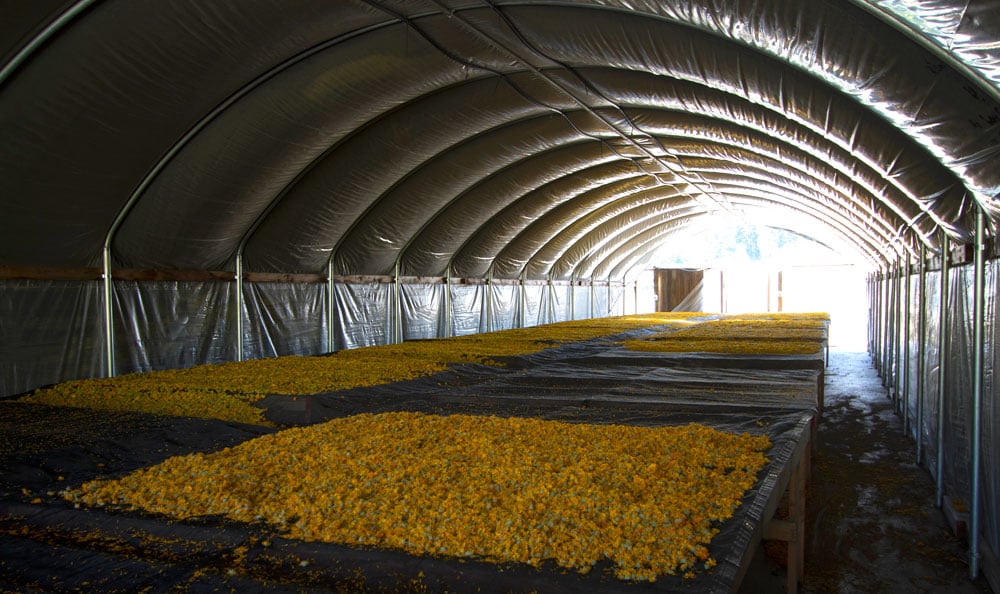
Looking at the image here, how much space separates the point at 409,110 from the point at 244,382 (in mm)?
4785

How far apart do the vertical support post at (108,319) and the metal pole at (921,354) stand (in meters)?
9.38

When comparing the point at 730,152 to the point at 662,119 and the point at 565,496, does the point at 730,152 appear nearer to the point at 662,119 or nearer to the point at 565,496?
the point at 662,119

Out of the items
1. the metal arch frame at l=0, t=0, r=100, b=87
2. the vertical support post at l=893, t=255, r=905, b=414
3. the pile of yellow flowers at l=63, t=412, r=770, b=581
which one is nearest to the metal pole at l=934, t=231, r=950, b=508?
the pile of yellow flowers at l=63, t=412, r=770, b=581

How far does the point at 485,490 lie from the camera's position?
10.7 ft

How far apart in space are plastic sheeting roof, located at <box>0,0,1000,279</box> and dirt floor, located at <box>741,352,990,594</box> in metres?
2.49

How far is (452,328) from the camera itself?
1627cm

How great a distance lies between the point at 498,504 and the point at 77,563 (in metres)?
1.74

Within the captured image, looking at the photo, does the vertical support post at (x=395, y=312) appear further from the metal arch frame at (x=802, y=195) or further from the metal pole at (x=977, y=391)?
the metal pole at (x=977, y=391)

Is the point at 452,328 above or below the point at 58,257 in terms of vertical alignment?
below

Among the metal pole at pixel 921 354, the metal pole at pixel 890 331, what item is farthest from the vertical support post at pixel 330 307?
the metal pole at pixel 890 331

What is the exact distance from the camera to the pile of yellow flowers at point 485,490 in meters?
2.70

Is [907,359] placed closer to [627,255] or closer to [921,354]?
[921,354]

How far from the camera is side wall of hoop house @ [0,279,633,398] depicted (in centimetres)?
738

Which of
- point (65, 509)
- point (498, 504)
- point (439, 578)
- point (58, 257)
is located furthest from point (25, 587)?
point (58, 257)
